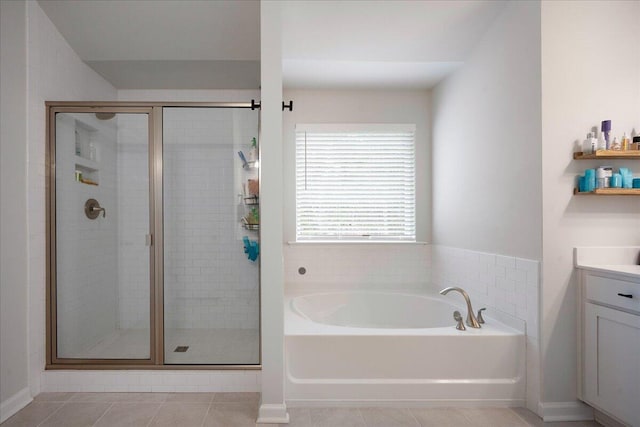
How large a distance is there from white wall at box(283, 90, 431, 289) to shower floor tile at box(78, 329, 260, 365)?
3.15 feet

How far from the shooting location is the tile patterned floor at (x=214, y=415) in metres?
2.20

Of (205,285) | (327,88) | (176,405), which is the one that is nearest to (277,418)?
(176,405)

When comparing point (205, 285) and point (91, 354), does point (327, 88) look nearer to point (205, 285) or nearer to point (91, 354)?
point (205, 285)

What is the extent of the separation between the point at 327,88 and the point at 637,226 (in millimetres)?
2555

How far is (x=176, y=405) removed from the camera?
7.97 ft

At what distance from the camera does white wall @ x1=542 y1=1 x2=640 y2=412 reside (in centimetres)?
219

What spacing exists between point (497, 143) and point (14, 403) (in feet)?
11.1

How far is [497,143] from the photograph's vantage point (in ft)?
8.58

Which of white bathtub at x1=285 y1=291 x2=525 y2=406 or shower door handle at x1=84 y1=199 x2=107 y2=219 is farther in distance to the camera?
shower door handle at x1=84 y1=199 x2=107 y2=219

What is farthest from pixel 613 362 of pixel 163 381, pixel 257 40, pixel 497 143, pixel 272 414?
pixel 257 40

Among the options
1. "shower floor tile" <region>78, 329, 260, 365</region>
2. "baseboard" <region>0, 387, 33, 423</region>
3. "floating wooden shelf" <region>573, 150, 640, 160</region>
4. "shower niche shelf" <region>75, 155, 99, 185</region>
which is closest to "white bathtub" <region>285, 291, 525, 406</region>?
"shower floor tile" <region>78, 329, 260, 365</region>

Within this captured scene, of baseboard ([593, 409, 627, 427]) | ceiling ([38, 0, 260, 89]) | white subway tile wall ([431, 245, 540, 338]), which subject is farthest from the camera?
ceiling ([38, 0, 260, 89])

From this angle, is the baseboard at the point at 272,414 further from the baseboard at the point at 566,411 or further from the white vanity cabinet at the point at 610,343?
the white vanity cabinet at the point at 610,343

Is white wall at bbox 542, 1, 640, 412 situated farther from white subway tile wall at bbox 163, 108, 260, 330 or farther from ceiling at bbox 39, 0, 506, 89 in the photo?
white subway tile wall at bbox 163, 108, 260, 330
